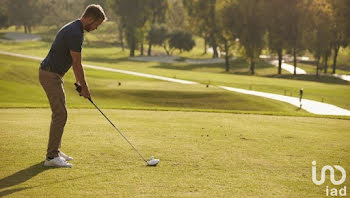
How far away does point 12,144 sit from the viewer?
923 centimetres

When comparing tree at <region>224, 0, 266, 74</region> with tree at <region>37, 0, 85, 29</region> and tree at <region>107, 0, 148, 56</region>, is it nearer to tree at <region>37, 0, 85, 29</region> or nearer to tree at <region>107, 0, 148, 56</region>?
tree at <region>107, 0, 148, 56</region>

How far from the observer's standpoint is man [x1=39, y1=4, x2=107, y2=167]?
25.8 ft

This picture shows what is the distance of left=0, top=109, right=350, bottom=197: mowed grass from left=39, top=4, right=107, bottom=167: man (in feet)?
1.10

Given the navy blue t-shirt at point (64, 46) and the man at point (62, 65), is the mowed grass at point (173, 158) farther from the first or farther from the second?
the navy blue t-shirt at point (64, 46)

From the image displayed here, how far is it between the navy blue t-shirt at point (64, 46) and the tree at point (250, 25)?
222ft

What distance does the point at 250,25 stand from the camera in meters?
74.6

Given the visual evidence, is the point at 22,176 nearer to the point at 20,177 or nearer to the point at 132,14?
the point at 20,177

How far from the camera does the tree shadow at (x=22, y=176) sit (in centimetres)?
662

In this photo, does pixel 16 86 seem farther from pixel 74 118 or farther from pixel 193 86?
pixel 74 118

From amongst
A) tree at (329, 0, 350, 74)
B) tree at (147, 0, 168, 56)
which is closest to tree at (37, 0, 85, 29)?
tree at (147, 0, 168, 56)

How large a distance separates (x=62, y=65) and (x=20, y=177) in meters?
2.25

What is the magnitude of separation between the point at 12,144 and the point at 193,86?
2982 centimetres

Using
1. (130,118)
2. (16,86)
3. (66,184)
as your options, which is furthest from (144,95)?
(66,184)

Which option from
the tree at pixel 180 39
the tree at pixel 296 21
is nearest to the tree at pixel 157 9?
the tree at pixel 180 39
